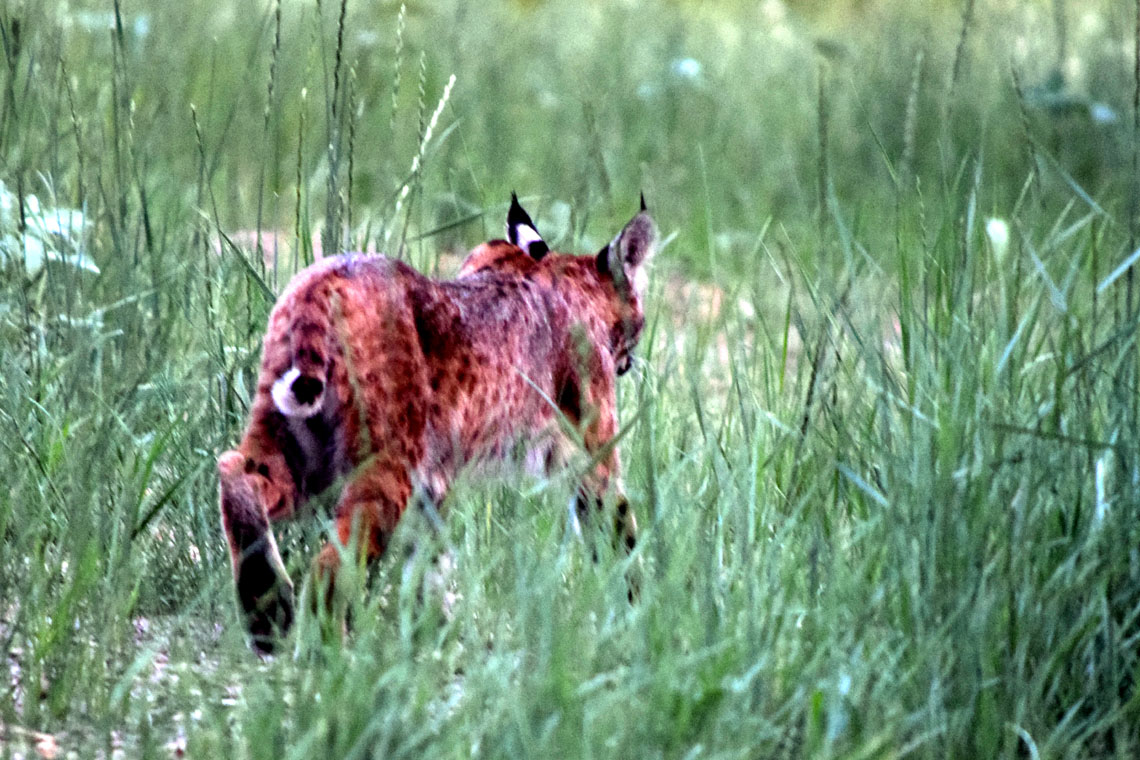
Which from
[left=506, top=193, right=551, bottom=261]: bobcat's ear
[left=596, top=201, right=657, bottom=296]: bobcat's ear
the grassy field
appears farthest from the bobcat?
[left=596, top=201, right=657, bottom=296]: bobcat's ear

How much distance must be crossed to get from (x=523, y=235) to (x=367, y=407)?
0.90 metres

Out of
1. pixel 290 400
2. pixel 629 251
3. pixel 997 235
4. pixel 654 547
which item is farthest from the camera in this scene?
pixel 997 235

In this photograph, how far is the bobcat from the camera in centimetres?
295

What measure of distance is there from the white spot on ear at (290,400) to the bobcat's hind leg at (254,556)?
144mm

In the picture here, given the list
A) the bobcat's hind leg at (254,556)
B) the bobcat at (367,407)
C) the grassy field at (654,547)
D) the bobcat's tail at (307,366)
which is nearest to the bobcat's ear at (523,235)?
the grassy field at (654,547)

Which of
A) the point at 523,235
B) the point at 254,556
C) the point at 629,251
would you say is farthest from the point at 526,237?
the point at 254,556

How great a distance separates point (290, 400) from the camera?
2932 millimetres

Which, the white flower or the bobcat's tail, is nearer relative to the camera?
the bobcat's tail

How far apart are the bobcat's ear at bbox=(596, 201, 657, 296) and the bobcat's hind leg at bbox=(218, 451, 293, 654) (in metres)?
1.15

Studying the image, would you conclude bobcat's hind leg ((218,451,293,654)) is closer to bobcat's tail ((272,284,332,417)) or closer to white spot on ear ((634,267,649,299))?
bobcat's tail ((272,284,332,417))

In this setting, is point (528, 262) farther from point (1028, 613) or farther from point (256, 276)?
point (1028, 613)

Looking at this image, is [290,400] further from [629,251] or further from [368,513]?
[629,251]

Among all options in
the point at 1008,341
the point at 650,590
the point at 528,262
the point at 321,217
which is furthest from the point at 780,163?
the point at 650,590

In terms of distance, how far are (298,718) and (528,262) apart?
1532 mm
